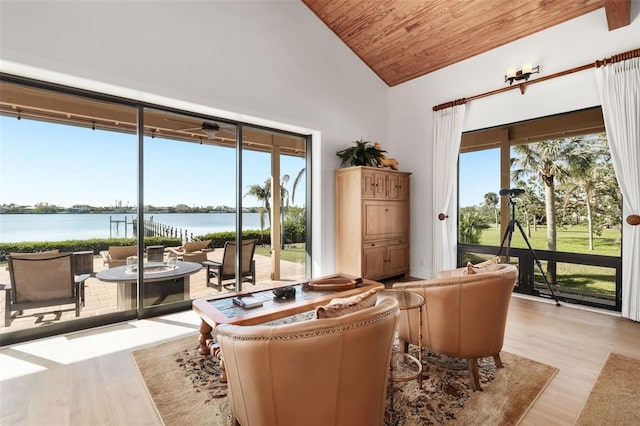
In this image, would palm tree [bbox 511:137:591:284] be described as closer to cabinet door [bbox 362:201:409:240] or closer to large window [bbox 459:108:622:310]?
large window [bbox 459:108:622:310]

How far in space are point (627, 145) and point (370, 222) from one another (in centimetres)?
306

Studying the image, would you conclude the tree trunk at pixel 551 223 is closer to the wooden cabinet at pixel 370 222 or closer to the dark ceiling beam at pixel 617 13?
the dark ceiling beam at pixel 617 13

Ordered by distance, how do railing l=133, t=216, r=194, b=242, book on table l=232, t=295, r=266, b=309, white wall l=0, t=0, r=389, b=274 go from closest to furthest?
book on table l=232, t=295, r=266, b=309 < white wall l=0, t=0, r=389, b=274 < railing l=133, t=216, r=194, b=242

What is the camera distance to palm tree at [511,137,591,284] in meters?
3.95

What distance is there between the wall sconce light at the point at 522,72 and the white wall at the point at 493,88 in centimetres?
14

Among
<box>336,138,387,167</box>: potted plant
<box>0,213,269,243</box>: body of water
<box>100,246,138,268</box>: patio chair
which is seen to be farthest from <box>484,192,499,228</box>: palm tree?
<box>100,246,138,268</box>: patio chair

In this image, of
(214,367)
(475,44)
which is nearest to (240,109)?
(214,367)

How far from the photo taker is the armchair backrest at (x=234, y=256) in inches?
162

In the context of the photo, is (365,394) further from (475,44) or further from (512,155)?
(475,44)

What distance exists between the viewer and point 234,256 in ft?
13.8

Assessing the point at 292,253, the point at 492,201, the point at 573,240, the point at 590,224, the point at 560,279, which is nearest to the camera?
the point at 590,224

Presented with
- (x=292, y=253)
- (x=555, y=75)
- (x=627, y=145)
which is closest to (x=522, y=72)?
(x=555, y=75)

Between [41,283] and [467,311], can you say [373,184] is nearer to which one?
[467,311]

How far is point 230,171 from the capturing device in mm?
4121
